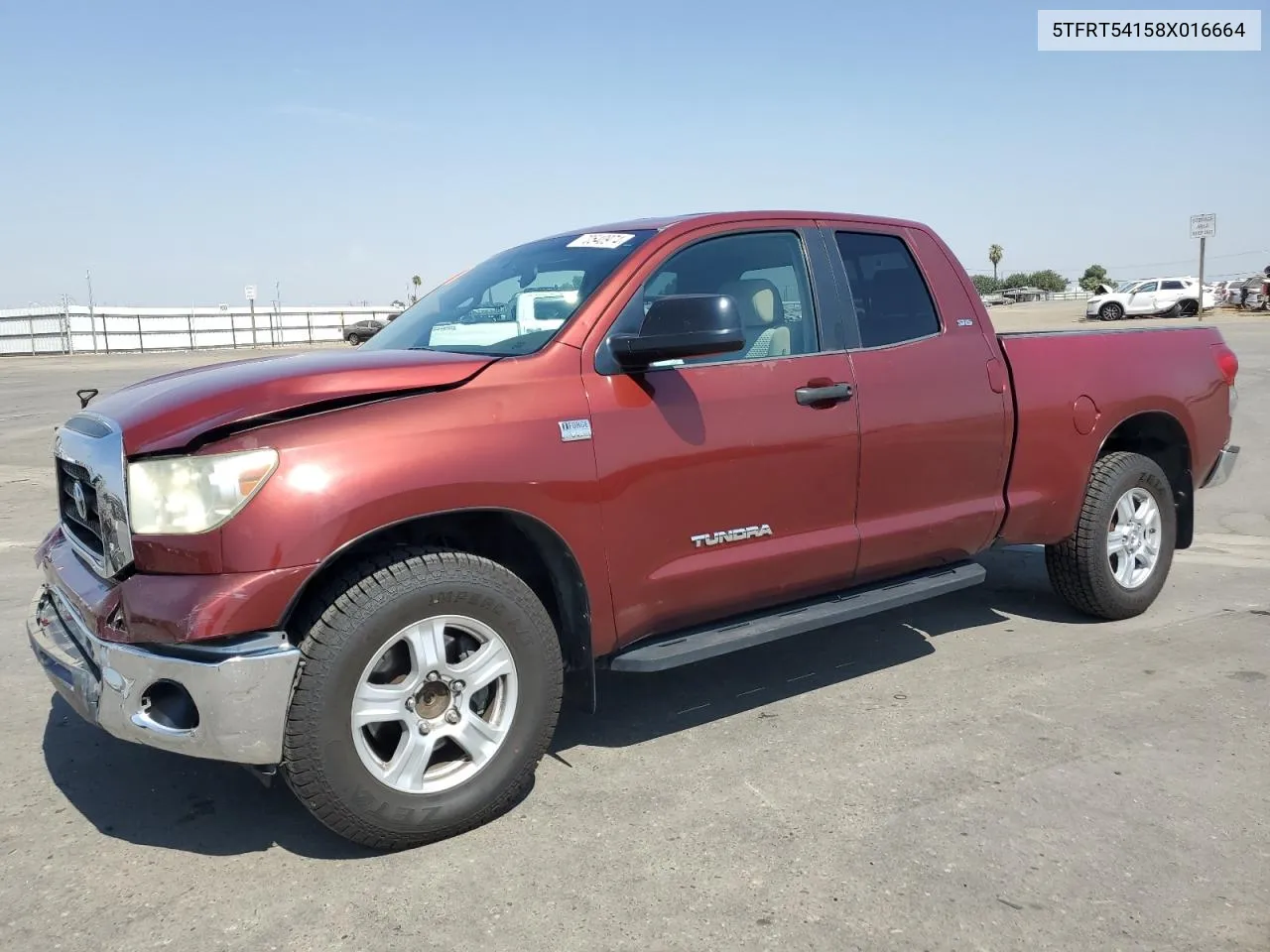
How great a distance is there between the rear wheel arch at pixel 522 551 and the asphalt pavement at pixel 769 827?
19.3 inches

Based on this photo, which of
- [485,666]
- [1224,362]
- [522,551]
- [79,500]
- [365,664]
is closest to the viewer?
[365,664]

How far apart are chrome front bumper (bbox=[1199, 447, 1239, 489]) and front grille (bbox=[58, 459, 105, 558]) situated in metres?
5.23

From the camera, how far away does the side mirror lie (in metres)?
3.28

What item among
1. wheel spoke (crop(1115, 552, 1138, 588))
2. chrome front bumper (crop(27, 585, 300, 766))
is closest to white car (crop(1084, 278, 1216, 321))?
wheel spoke (crop(1115, 552, 1138, 588))

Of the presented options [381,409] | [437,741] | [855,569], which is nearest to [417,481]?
[381,409]

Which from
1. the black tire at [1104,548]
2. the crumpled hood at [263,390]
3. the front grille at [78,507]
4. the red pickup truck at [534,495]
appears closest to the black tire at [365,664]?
the red pickup truck at [534,495]

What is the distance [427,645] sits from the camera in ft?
9.69

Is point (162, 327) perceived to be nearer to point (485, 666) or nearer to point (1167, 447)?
point (1167, 447)

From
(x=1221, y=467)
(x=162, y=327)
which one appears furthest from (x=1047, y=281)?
(x=1221, y=467)

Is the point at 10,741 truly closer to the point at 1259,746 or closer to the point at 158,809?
the point at 158,809

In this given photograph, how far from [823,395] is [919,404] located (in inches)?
21.1

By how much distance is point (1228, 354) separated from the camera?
539 cm

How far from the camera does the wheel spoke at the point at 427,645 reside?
2.93 metres

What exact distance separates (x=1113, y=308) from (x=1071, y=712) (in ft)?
124
